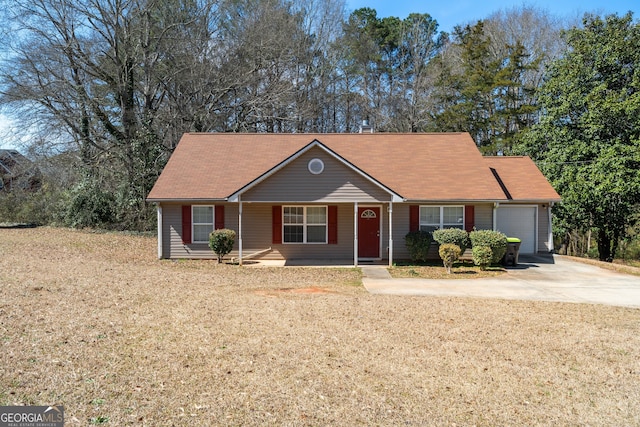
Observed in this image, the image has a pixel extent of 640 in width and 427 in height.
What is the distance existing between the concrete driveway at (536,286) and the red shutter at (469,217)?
2166mm

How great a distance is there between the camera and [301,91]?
112ft

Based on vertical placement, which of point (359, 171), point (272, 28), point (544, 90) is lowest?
point (359, 171)

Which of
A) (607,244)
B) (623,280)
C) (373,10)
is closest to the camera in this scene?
(623,280)

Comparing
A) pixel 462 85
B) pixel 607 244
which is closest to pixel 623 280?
pixel 607 244

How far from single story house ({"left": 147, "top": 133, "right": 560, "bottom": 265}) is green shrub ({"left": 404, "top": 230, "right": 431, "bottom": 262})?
0.75m

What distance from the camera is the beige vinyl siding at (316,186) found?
15852 millimetres

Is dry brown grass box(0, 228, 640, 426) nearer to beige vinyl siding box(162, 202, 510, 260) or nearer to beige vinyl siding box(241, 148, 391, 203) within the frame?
beige vinyl siding box(241, 148, 391, 203)

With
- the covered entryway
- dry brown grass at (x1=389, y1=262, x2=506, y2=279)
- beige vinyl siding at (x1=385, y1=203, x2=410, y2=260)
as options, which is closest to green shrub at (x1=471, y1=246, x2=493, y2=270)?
dry brown grass at (x1=389, y1=262, x2=506, y2=279)

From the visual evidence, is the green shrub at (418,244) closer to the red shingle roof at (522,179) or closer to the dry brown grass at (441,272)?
the dry brown grass at (441,272)

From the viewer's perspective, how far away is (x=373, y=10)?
39594 millimetres

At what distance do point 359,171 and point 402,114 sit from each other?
21.5 metres

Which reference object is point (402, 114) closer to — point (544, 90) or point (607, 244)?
point (544, 90)

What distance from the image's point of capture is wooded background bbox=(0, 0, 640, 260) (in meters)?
22.5

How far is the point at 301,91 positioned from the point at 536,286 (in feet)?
81.9
